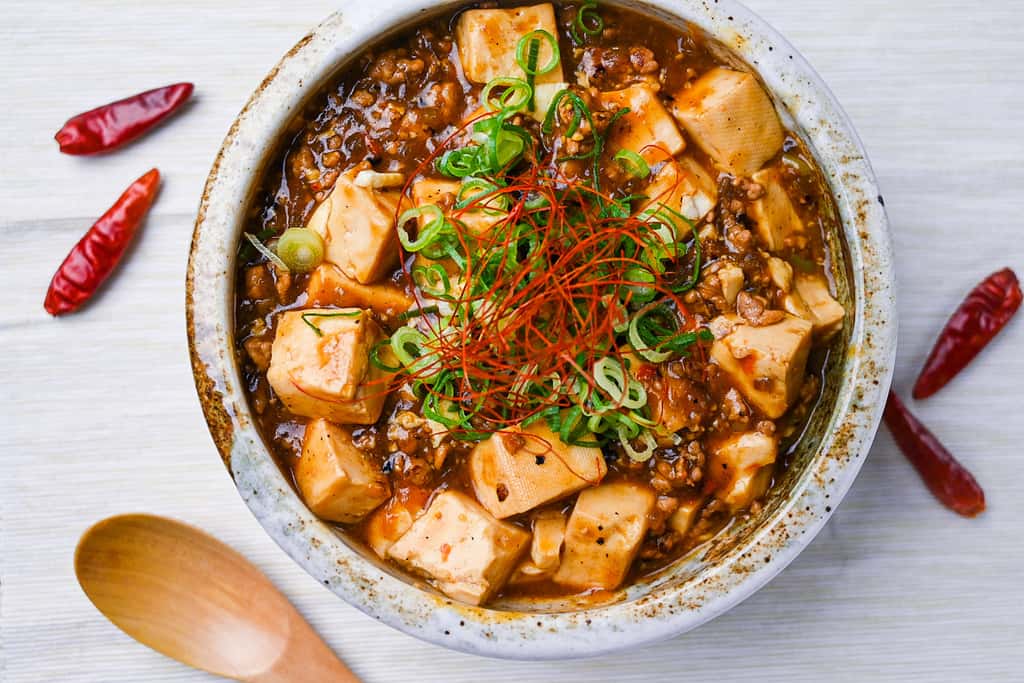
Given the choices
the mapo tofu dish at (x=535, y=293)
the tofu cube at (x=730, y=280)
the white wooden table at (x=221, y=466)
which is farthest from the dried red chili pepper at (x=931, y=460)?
the tofu cube at (x=730, y=280)

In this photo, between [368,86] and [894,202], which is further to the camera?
[894,202]

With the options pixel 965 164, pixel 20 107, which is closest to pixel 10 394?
pixel 20 107

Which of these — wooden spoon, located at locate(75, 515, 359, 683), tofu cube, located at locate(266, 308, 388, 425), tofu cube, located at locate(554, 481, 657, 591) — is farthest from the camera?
wooden spoon, located at locate(75, 515, 359, 683)

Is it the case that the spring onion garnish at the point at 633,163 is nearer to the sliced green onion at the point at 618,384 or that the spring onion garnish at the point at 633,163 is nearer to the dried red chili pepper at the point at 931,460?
the sliced green onion at the point at 618,384

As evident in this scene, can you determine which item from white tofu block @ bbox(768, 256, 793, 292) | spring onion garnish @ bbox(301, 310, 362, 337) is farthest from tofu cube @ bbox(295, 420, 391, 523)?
white tofu block @ bbox(768, 256, 793, 292)

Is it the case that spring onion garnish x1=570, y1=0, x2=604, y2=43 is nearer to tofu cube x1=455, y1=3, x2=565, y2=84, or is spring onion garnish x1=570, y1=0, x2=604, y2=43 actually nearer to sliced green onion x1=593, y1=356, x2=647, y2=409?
tofu cube x1=455, y1=3, x2=565, y2=84

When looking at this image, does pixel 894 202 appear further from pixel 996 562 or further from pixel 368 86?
pixel 368 86

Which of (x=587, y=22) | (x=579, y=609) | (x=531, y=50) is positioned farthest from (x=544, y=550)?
(x=587, y=22)
